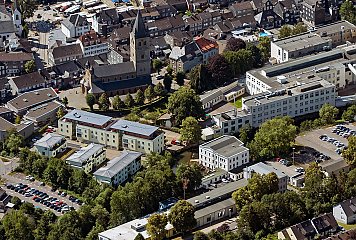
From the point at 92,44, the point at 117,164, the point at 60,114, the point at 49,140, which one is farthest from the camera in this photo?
the point at 92,44

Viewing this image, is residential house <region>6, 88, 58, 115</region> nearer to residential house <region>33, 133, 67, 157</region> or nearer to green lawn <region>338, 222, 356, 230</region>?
residential house <region>33, 133, 67, 157</region>

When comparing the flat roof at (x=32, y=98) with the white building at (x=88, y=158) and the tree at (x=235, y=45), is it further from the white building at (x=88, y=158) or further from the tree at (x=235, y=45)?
the tree at (x=235, y=45)

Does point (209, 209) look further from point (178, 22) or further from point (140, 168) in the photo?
point (178, 22)

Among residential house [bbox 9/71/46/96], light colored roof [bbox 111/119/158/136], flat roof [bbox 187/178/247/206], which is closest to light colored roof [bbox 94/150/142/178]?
light colored roof [bbox 111/119/158/136]

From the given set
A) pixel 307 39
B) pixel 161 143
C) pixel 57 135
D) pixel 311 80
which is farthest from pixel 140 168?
pixel 307 39

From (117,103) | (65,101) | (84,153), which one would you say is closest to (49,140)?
(84,153)

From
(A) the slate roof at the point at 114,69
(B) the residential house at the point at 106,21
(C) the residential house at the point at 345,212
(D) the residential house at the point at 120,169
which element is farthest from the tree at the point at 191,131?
(B) the residential house at the point at 106,21

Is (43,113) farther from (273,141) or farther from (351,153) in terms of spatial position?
(351,153)
